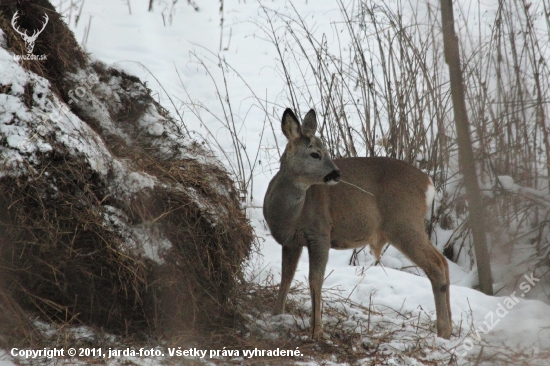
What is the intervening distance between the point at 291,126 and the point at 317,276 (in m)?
1.17

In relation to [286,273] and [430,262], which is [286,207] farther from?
[430,262]

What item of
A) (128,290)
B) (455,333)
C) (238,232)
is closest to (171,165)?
(238,232)

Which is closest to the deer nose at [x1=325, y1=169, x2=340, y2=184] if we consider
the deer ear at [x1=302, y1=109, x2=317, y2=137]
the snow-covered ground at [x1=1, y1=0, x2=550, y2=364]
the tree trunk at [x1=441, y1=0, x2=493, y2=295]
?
the deer ear at [x1=302, y1=109, x2=317, y2=137]

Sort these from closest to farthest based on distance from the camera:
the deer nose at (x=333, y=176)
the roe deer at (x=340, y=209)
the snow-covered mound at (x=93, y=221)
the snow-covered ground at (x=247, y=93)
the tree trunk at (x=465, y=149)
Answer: the tree trunk at (x=465, y=149), the snow-covered mound at (x=93, y=221), the deer nose at (x=333, y=176), the roe deer at (x=340, y=209), the snow-covered ground at (x=247, y=93)

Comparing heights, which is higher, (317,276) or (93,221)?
Answer: (93,221)

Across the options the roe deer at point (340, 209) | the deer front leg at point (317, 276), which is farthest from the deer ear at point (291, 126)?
the deer front leg at point (317, 276)

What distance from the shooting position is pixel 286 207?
198 inches

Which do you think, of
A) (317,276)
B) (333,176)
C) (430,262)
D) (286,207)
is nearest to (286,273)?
(317,276)

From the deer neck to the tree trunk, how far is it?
4.23 ft

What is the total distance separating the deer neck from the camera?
5012 mm

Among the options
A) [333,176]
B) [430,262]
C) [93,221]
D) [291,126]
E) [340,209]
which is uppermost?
[291,126]

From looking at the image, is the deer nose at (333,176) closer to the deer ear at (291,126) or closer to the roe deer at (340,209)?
the roe deer at (340,209)

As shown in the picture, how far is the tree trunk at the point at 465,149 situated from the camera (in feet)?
7.45

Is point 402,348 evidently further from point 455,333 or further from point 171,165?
point 171,165
